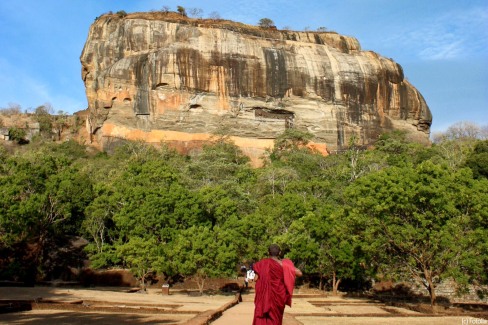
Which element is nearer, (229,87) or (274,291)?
(274,291)

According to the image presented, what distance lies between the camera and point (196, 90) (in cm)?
5631

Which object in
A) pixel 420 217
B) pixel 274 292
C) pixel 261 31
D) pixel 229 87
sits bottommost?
pixel 274 292

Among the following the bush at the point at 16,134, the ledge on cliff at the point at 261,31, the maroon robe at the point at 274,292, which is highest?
the ledge on cliff at the point at 261,31

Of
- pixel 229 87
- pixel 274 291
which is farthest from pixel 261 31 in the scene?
pixel 274 291

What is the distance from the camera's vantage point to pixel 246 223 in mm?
27672

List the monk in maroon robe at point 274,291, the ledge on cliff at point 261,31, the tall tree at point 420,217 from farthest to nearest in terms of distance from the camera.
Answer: the ledge on cliff at point 261,31
the tall tree at point 420,217
the monk in maroon robe at point 274,291

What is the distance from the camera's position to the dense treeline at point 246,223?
65.1 ft

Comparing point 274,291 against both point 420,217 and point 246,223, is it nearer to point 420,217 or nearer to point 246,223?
point 420,217

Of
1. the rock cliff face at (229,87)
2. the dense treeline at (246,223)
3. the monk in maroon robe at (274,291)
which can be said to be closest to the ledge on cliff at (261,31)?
the rock cliff face at (229,87)

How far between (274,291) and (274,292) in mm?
13

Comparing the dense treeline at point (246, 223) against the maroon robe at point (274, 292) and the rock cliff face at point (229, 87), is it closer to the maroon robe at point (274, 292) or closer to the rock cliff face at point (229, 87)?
the maroon robe at point (274, 292)

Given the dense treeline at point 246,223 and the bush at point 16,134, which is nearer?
the dense treeline at point 246,223

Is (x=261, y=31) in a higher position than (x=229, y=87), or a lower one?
higher

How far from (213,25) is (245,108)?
12.9 m
